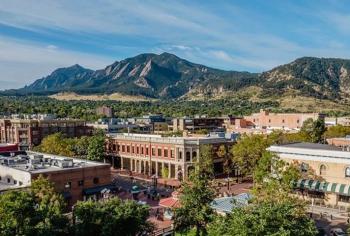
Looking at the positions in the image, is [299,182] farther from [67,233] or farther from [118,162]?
[118,162]

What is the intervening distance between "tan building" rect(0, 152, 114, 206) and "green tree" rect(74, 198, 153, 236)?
19.3 meters

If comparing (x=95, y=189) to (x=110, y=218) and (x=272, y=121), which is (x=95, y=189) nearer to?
(x=110, y=218)

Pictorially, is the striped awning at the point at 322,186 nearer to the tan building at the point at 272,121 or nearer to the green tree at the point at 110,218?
the green tree at the point at 110,218

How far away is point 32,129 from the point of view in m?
126

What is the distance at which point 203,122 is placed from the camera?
171 metres

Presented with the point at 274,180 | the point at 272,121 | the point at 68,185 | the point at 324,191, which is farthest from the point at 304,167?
the point at 272,121

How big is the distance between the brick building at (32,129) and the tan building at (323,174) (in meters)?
83.7

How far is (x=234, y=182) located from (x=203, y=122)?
85918 mm

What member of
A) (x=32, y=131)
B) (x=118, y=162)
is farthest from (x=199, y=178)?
(x=32, y=131)

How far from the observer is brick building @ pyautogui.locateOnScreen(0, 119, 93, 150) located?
12594cm

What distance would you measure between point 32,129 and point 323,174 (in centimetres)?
9267

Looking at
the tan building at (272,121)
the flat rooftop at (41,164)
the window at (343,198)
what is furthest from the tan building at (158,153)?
the tan building at (272,121)

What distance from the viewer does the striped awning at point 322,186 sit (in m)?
58.6

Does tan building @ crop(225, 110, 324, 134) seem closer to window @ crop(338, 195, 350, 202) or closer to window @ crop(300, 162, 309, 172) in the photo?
window @ crop(300, 162, 309, 172)
